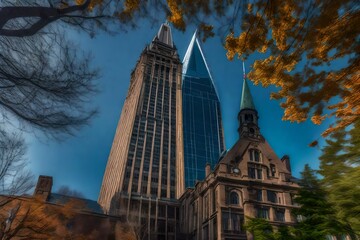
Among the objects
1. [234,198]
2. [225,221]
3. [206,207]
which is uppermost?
[234,198]

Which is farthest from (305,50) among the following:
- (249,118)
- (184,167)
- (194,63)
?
(194,63)

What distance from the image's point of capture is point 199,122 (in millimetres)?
98688

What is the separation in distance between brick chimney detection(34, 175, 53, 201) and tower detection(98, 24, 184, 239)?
514 inches

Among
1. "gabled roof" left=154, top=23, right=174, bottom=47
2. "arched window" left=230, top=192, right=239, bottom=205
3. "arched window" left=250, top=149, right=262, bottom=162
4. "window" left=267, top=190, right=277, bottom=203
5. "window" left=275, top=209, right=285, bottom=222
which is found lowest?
"window" left=275, top=209, right=285, bottom=222

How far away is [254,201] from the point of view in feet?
115

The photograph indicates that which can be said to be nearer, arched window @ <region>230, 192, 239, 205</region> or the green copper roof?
arched window @ <region>230, 192, 239, 205</region>

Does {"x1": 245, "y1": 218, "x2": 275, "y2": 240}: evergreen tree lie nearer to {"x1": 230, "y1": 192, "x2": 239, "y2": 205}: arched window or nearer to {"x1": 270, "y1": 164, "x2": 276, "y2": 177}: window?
{"x1": 230, "y1": 192, "x2": 239, "y2": 205}: arched window

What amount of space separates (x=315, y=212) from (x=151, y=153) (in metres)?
57.3

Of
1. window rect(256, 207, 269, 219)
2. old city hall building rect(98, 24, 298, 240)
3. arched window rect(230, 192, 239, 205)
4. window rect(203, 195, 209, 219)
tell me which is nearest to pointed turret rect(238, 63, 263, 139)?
old city hall building rect(98, 24, 298, 240)

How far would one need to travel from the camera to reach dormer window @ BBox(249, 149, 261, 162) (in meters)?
40.0

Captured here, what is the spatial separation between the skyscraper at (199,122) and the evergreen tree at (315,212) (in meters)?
58.8

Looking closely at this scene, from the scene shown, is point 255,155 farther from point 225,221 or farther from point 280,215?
point 225,221

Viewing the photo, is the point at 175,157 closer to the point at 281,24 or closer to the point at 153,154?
the point at 153,154

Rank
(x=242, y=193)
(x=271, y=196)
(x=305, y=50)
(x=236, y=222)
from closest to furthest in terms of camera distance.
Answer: (x=305, y=50) → (x=236, y=222) → (x=242, y=193) → (x=271, y=196)
